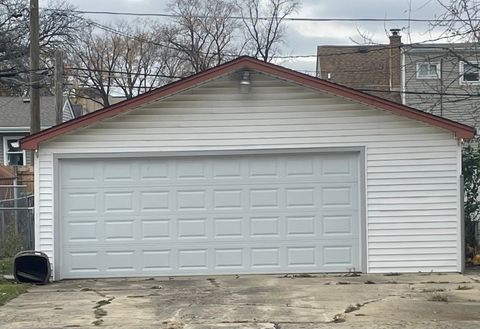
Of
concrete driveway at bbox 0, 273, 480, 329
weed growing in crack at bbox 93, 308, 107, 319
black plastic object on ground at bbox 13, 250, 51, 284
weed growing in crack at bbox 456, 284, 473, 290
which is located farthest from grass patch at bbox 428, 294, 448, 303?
black plastic object on ground at bbox 13, 250, 51, 284

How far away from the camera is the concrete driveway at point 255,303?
30.2 feet

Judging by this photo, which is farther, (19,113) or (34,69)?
(19,113)

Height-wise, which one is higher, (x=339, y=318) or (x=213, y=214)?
(x=213, y=214)

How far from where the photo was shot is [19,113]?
3591cm

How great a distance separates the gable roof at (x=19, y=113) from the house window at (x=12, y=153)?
0.77m

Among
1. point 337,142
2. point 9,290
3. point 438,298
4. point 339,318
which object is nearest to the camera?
point 339,318

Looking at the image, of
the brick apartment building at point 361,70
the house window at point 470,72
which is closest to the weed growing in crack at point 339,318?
the house window at point 470,72

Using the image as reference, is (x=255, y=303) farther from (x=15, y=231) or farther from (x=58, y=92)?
(x=58, y=92)

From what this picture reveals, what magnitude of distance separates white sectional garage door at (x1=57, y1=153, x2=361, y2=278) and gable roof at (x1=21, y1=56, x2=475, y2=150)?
72 centimetres

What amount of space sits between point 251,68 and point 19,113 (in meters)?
25.0

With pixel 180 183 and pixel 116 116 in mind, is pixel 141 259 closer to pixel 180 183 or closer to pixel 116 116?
pixel 180 183

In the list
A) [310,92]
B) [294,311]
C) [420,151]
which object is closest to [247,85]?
[310,92]

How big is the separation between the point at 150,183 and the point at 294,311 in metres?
4.93

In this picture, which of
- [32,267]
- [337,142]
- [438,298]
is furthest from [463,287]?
[32,267]
